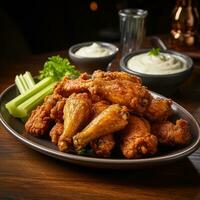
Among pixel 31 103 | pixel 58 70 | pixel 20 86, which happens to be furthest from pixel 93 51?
pixel 31 103

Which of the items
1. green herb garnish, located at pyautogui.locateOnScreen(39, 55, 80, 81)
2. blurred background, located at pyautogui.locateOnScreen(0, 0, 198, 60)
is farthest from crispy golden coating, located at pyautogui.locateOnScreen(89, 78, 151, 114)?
blurred background, located at pyautogui.locateOnScreen(0, 0, 198, 60)

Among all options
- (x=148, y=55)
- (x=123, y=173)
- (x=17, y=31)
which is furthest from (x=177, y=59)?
(x=17, y=31)

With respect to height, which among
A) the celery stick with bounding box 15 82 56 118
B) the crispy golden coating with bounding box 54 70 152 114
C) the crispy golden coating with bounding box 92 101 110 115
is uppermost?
the crispy golden coating with bounding box 54 70 152 114

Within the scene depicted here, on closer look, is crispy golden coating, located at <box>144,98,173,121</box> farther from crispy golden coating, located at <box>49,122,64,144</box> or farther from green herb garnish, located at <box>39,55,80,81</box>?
green herb garnish, located at <box>39,55,80,81</box>

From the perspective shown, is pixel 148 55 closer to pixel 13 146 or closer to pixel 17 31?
pixel 13 146

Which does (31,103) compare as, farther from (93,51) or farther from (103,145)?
(93,51)

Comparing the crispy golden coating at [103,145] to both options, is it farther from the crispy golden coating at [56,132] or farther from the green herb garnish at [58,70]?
the green herb garnish at [58,70]
